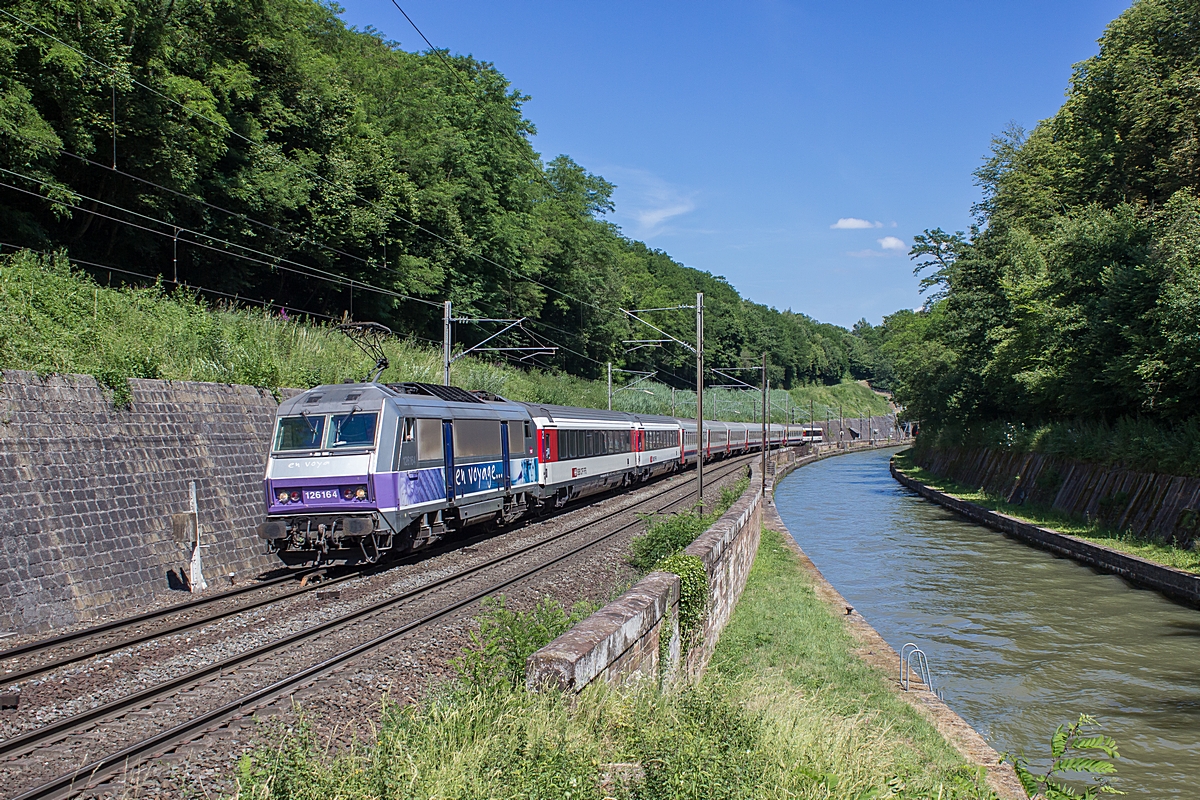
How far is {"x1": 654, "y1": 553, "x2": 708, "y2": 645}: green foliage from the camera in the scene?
9.48 m

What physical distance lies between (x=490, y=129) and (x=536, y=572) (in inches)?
1609

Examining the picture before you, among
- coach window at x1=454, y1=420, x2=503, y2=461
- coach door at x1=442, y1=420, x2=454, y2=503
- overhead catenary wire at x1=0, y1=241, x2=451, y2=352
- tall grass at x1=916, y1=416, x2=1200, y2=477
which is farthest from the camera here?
tall grass at x1=916, y1=416, x2=1200, y2=477

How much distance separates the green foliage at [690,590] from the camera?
948 cm

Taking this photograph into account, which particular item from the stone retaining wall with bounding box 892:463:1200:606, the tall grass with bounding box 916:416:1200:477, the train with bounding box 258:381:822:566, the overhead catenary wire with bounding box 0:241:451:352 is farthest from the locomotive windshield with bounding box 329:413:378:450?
the tall grass with bounding box 916:416:1200:477

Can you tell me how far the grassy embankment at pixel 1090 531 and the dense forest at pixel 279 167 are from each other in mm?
20804

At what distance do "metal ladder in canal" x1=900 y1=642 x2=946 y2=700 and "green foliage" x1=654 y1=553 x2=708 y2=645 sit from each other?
7.83 ft

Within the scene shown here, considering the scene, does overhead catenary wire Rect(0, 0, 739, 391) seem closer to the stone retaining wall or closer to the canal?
the canal

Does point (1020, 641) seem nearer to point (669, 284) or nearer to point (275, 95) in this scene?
point (275, 95)

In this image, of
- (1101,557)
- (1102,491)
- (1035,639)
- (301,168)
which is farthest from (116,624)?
(1102,491)

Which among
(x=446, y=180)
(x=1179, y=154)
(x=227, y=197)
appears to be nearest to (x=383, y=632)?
(x=227, y=197)

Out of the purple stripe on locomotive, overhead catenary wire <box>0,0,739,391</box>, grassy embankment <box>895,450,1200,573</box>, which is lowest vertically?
grassy embankment <box>895,450,1200,573</box>

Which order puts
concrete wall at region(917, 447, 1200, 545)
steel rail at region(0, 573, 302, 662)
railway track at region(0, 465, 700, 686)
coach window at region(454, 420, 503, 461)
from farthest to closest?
concrete wall at region(917, 447, 1200, 545) → coach window at region(454, 420, 503, 461) → steel rail at region(0, 573, 302, 662) → railway track at region(0, 465, 700, 686)

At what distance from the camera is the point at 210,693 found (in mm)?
7516

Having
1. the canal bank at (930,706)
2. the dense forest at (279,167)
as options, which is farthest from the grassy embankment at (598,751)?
the dense forest at (279,167)
